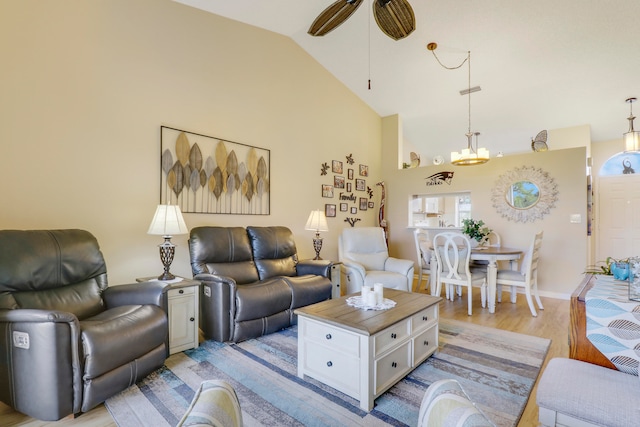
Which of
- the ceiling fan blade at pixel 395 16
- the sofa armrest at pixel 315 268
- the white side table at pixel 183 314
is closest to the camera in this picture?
the ceiling fan blade at pixel 395 16

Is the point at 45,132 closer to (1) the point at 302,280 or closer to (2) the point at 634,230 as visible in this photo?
(1) the point at 302,280

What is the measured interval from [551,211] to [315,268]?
3802 millimetres

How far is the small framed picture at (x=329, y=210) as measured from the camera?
197 inches

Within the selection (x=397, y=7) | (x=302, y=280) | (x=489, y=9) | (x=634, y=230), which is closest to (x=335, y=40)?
(x=489, y=9)

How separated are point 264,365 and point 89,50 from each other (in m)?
3.11

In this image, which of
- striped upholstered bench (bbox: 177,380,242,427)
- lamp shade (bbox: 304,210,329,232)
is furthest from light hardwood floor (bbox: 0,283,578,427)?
lamp shade (bbox: 304,210,329,232)

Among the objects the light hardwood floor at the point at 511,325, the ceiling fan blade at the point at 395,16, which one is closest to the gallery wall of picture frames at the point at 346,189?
the light hardwood floor at the point at 511,325

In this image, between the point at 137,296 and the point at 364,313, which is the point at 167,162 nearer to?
the point at 137,296

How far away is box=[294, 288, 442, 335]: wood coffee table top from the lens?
1916 millimetres

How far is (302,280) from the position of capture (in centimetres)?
324

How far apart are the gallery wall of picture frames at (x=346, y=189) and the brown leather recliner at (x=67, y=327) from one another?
10.4 ft

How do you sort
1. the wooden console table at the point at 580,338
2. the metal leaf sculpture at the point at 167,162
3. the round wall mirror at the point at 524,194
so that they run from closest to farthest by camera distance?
the wooden console table at the point at 580,338
the metal leaf sculpture at the point at 167,162
the round wall mirror at the point at 524,194

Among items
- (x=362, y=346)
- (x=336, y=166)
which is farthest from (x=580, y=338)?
(x=336, y=166)

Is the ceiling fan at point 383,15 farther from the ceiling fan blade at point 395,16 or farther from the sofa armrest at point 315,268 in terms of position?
the sofa armrest at point 315,268
